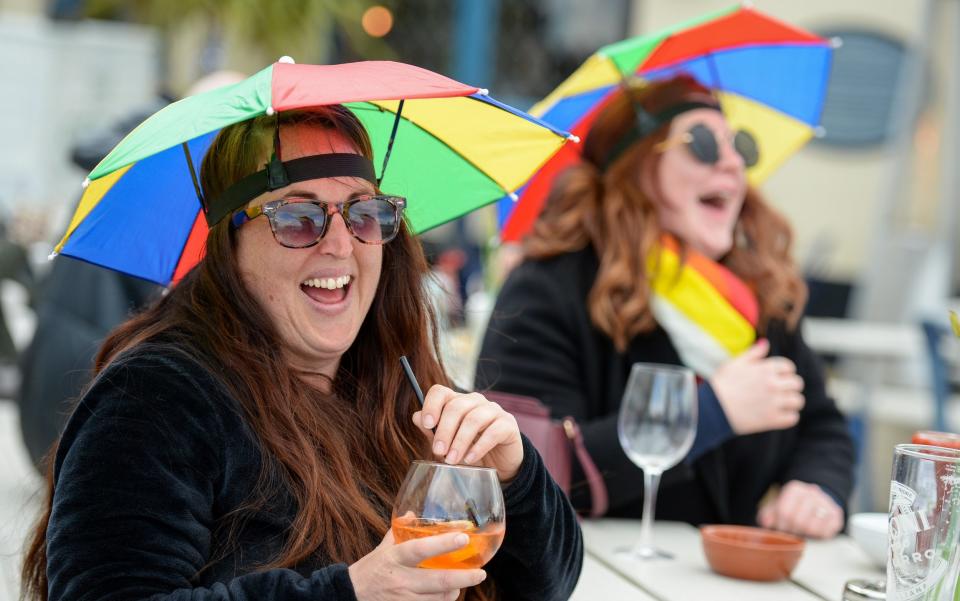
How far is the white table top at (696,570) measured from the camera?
6.94 feet

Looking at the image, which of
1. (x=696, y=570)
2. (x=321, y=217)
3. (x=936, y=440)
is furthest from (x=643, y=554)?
(x=321, y=217)

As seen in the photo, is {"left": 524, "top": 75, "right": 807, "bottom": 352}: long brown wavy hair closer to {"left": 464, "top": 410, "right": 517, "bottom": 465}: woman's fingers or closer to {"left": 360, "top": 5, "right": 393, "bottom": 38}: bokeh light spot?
{"left": 464, "top": 410, "right": 517, "bottom": 465}: woman's fingers

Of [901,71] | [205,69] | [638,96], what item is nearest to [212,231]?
[638,96]

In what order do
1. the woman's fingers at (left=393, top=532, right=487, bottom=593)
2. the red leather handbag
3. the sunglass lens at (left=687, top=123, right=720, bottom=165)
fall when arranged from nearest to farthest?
1. the woman's fingers at (left=393, top=532, right=487, bottom=593)
2. the red leather handbag
3. the sunglass lens at (left=687, top=123, right=720, bottom=165)

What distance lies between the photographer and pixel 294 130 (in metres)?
1.82

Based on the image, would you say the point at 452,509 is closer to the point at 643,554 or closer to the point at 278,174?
the point at 278,174

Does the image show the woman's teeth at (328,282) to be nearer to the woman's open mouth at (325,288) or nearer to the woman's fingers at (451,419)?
the woman's open mouth at (325,288)

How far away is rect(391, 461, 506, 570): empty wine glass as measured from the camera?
1406 millimetres

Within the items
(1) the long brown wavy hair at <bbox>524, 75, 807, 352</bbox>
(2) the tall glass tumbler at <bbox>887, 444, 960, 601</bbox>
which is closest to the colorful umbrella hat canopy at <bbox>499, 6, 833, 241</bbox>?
(1) the long brown wavy hair at <bbox>524, 75, 807, 352</bbox>

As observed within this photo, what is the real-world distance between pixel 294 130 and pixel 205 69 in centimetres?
442

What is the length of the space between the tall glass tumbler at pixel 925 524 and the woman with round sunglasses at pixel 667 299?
3.93ft

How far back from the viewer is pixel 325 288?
6.11 ft

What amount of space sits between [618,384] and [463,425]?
1.50 m

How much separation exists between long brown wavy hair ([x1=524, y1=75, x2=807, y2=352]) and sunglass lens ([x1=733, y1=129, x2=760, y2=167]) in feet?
0.39
